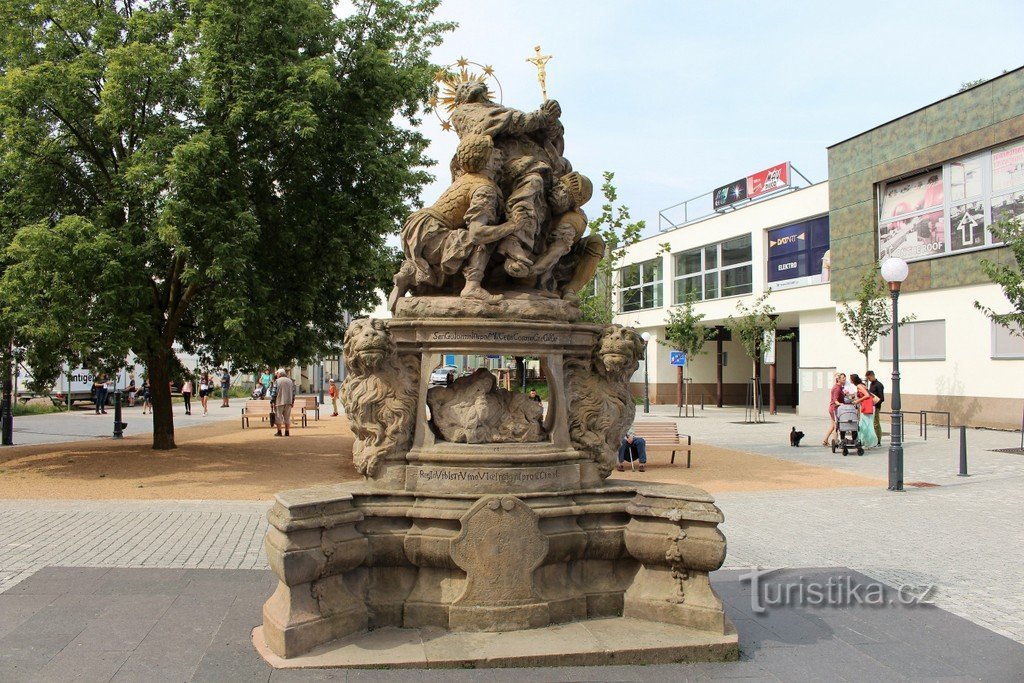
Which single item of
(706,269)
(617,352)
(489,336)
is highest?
→ (706,269)

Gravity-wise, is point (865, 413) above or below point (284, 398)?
below

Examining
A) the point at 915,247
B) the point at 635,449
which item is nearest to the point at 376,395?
the point at 635,449

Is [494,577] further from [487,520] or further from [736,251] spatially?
[736,251]

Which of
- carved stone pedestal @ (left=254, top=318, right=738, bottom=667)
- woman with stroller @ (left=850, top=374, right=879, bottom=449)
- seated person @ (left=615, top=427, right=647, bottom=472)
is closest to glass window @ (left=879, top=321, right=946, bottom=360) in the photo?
woman with stroller @ (left=850, top=374, right=879, bottom=449)

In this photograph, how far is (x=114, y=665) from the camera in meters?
4.88

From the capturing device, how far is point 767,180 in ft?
122

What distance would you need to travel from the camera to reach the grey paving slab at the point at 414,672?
476 centimetres

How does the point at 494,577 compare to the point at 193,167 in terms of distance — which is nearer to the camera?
the point at 494,577

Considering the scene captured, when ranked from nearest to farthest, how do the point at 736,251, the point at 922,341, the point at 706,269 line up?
the point at 922,341
the point at 736,251
the point at 706,269

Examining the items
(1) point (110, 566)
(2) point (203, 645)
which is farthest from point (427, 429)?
(1) point (110, 566)

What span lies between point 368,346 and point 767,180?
114 feet

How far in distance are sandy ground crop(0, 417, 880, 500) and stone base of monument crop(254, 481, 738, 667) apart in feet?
24.3

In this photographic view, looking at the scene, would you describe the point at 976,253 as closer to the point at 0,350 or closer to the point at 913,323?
the point at 913,323

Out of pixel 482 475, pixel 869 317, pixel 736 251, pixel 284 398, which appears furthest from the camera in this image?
pixel 736 251
